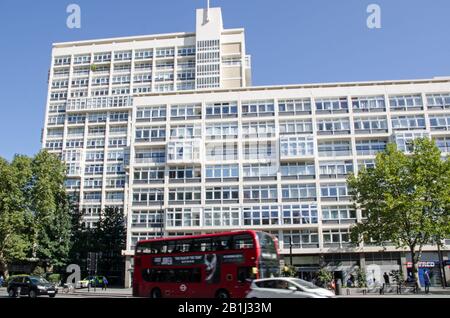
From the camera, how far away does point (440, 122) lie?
47812mm

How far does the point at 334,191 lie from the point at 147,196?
74.7ft

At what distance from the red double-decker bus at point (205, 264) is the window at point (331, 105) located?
3101cm

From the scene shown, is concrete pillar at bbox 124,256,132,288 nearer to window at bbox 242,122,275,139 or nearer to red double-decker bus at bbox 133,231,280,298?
window at bbox 242,122,275,139

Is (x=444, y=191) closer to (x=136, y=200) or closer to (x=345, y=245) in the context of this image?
(x=345, y=245)

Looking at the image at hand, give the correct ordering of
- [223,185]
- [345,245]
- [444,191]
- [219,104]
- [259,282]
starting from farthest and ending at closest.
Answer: [219,104] → [223,185] → [345,245] → [444,191] → [259,282]

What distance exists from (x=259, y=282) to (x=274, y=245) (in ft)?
23.3

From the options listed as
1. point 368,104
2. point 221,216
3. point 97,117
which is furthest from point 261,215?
point 97,117

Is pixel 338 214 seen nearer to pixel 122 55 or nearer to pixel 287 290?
pixel 287 290

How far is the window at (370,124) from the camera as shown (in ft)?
160

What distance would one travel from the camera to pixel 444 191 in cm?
3288

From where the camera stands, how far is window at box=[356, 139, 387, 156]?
4831cm

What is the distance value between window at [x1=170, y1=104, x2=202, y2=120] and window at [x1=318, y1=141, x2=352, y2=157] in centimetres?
1606
